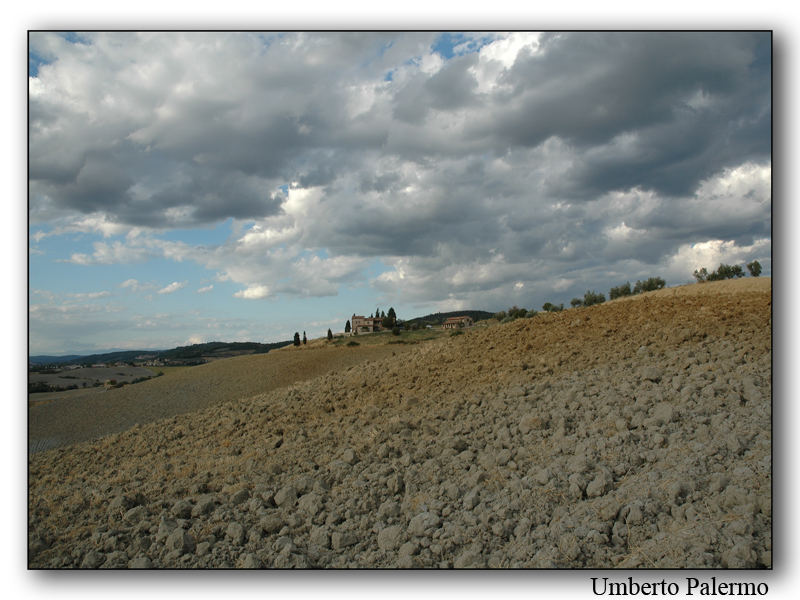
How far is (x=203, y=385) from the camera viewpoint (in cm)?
1555

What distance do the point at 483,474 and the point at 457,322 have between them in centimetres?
838

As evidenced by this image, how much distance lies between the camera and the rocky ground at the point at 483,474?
4.93 metres

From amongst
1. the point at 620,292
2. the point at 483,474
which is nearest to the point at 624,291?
the point at 620,292

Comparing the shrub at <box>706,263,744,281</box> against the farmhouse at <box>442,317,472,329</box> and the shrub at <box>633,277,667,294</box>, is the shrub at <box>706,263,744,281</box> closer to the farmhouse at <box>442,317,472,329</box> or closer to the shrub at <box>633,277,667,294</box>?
the shrub at <box>633,277,667,294</box>

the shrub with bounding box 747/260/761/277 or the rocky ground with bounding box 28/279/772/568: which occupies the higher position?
the shrub with bounding box 747/260/761/277

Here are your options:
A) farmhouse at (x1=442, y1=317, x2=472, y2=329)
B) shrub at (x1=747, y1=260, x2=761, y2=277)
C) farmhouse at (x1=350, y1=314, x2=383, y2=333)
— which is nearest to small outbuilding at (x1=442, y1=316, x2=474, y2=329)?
farmhouse at (x1=442, y1=317, x2=472, y2=329)

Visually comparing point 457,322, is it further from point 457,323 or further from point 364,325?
point 364,325

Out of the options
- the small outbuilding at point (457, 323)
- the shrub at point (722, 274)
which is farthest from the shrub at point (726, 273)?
the small outbuilding at point (457, 323)

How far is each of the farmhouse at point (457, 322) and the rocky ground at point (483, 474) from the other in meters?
→ 3.97

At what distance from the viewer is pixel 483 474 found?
5.93 metres

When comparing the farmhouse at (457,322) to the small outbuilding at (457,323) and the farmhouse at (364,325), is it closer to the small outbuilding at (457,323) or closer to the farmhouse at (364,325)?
the small outbuilding at (457,323)

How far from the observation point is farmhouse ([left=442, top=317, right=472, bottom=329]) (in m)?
13.9

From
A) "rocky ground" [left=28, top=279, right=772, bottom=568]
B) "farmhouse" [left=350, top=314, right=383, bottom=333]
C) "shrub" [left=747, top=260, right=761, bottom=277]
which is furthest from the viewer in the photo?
"farmhouse" [left=350, top=314, right=383, bottom=333]

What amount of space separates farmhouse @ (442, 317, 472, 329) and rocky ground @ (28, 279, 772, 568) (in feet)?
13.0
